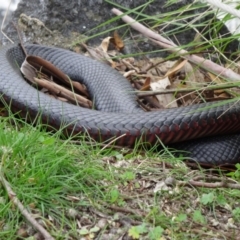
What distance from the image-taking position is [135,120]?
4.00 metres

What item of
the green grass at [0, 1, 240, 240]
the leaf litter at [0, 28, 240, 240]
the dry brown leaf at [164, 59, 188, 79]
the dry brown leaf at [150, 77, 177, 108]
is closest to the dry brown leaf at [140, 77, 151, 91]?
the dry brown leaf at [150, 77, 177, 108]

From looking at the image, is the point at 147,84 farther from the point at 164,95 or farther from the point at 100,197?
the point at 100,197

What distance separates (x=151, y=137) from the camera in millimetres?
3969

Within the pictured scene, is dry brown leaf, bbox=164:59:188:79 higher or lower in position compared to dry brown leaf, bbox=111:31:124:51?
lower

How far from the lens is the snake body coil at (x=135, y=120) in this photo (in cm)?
393

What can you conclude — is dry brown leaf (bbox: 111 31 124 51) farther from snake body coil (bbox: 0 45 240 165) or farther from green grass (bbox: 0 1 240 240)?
green grass (bbox: 0 1 240 240)

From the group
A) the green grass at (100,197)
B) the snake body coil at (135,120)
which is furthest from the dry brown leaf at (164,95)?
the green grass at (100,197)

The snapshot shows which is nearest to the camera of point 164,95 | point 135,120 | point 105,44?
point 135,120

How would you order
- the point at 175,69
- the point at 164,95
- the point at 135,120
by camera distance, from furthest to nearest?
the point at 175,69
the point at 164,95
the point at 135,120

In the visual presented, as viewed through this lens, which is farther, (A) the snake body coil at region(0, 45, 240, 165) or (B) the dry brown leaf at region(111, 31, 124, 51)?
(B) the dry brown leaf at region(111, 31, 124, 51)

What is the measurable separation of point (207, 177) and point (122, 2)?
2386 mm

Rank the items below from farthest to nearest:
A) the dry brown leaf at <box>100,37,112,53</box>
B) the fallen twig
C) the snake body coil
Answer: the dry brown leaf at <box>100,37,112,53</box> < the snake body coil < the fallen twig

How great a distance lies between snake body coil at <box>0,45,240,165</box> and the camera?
3930 mm

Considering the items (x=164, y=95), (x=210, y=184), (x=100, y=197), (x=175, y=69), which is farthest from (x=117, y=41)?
(x=100, y=197)
